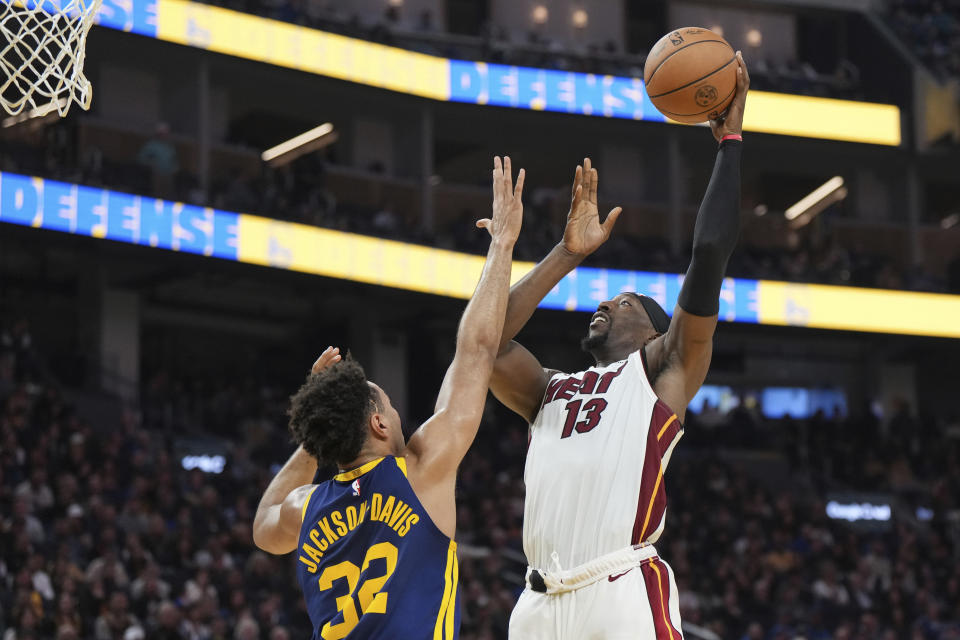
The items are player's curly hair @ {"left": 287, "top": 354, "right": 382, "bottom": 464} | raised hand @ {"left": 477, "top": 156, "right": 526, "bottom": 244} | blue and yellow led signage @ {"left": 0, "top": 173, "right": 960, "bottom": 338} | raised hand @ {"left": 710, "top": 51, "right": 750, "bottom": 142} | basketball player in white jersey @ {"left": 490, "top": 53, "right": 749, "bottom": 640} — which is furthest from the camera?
blue and yellow led signage @ {"left": 0, "top": 173, "right": 960, "bottom": 338}

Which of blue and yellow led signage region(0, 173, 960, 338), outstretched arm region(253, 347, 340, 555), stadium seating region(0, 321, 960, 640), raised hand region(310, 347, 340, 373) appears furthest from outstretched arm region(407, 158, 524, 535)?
blue and yellow led signage region(0, 173, 960, 338)

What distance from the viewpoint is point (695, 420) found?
22250 millimetres

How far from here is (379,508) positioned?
12.5 ft

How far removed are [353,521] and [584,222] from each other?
60.5 inches

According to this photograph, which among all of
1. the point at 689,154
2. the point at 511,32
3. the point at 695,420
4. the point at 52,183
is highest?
the point at 511,32

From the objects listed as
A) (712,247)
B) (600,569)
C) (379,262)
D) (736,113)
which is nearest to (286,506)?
(600,569)

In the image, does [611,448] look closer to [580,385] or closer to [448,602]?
[580,385]

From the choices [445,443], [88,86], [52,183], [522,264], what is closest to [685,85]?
[445,443]

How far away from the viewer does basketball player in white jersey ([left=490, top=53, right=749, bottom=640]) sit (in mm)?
4402

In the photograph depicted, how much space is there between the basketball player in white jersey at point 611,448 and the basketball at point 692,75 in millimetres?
67

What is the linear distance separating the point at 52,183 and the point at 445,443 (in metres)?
13.9

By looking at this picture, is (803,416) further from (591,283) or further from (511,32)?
(511,32)

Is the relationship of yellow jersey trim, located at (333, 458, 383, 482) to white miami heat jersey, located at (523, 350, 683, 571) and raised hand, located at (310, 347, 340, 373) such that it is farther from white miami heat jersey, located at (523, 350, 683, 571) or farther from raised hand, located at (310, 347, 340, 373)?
white miami heat jersey, located at (523, 350, 683, 571)

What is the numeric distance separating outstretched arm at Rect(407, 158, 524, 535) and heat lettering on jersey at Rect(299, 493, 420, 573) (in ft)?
0.24
